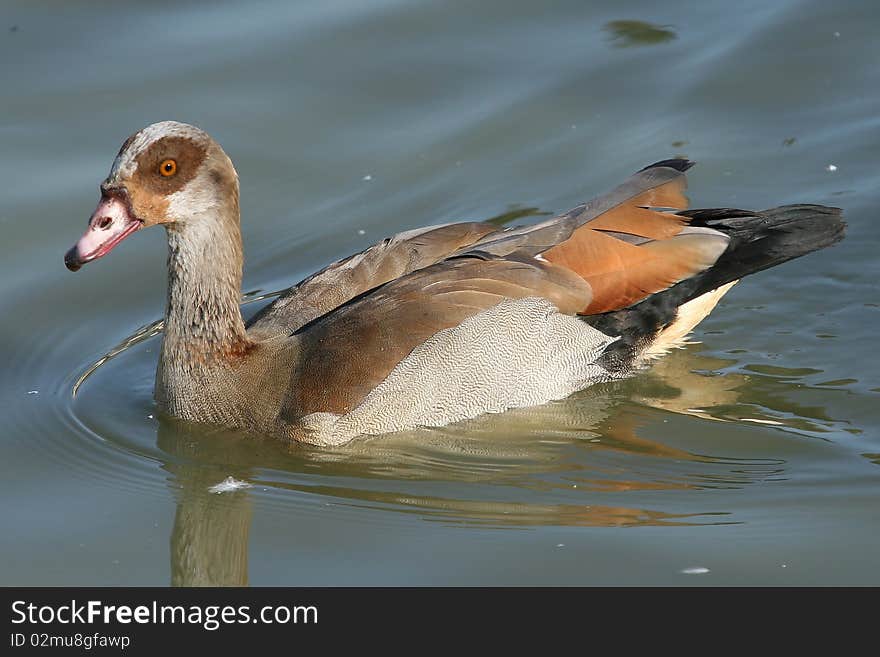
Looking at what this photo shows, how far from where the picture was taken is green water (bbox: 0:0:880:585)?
20.6 feet

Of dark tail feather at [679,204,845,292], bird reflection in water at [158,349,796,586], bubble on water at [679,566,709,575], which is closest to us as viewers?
bubble on water at [679,566,709,575]

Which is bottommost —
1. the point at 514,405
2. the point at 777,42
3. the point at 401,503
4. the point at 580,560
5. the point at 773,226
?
the point at 580,560

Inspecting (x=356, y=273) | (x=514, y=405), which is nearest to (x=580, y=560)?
(x=514, y=405)

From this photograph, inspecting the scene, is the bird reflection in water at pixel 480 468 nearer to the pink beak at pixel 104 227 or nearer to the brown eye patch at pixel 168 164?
the pink beak at pixel 104 227

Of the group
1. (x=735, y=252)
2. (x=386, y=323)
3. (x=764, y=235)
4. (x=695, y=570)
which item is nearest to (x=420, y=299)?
(x=386, y=323)

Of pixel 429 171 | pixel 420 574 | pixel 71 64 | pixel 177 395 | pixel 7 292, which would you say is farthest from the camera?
pixel 71 64

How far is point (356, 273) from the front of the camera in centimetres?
774

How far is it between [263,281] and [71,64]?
317 centimetres

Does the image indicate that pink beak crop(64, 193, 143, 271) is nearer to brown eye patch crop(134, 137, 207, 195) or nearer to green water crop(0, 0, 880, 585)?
brown eye patch crop(134, 137, 207, 195)

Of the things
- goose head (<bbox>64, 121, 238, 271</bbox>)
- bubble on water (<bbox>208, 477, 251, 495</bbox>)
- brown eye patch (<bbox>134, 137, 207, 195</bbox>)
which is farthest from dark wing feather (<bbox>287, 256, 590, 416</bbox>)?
brown eye patch (<bbox>134, 137, 207, 195</bbox>)

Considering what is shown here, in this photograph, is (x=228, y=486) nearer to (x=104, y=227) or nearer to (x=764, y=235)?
(x=104, y=227)

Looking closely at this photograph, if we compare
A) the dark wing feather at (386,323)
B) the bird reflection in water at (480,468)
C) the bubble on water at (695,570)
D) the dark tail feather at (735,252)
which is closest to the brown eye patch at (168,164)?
the dark wing feather at (386,323)

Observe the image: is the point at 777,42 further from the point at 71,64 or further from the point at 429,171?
the point at 71,64

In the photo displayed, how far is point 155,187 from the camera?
6938 mm
